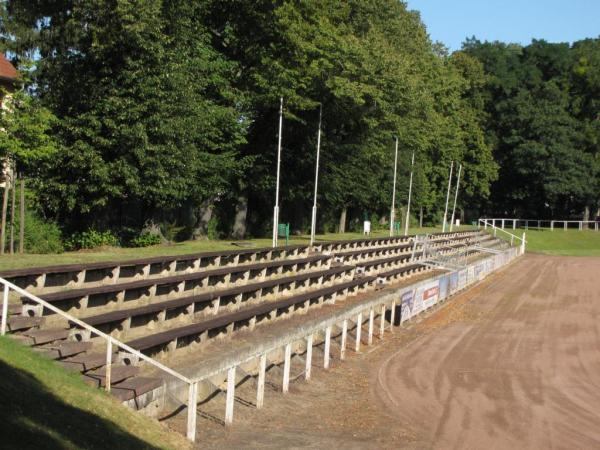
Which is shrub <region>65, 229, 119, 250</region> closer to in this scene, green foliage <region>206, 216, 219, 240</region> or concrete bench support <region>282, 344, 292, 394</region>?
concrete bench support <region>282, 344, 292, 394</region>

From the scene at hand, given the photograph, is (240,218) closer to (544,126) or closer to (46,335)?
(46,335)

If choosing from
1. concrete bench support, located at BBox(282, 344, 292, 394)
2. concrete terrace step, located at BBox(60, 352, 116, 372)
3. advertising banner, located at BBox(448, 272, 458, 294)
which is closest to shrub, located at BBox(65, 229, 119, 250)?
concrete bench support, located at BBox(282, 344, 292, 394)

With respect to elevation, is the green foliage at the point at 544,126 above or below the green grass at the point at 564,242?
above

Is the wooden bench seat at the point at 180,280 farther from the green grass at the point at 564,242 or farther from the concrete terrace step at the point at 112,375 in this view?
the green grass at the point at 564,242

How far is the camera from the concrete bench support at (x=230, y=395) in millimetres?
11305

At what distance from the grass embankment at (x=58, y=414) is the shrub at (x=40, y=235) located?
1343cm


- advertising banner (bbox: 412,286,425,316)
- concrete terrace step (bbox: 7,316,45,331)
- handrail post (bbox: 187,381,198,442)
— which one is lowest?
advertising banner (bbox: 412,286,425,316)

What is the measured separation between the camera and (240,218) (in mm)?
39812

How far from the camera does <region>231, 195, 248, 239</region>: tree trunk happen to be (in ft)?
129

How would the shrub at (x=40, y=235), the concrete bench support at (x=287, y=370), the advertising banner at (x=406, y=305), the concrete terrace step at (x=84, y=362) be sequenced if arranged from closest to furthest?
the concrete terrace step at (x=84, y=362), the concrete bench support at (x=287, y=370), the shrub at (x=40, y=235), the advertising banner at (x=406, y=305)

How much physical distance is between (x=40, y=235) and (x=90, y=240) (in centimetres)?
170

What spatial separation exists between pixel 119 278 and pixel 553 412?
10.2 m

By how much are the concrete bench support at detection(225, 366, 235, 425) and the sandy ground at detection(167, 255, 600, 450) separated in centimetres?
20

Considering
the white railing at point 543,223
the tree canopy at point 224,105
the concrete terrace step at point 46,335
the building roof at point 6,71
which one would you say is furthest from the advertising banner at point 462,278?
the white railing at point 543,223
